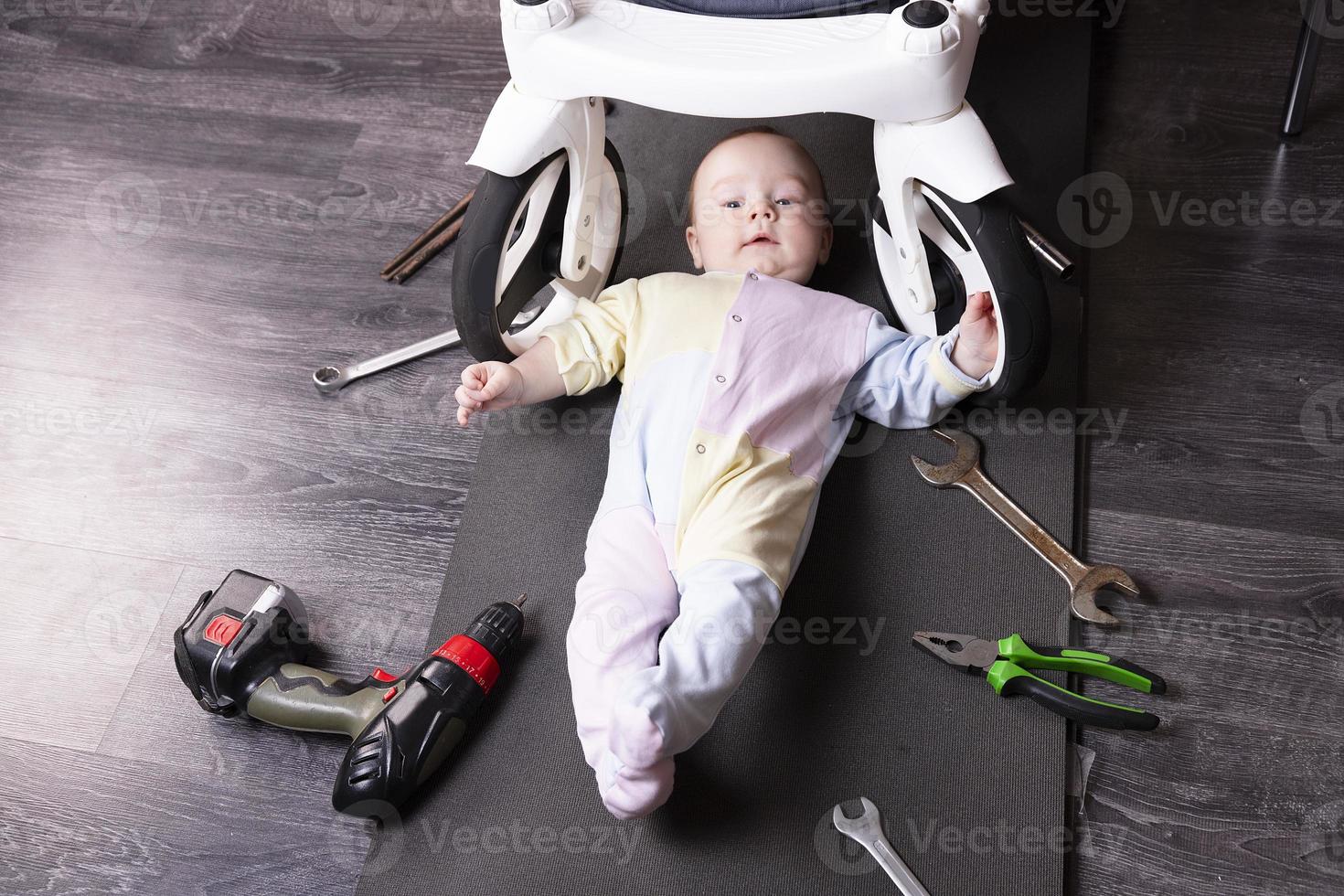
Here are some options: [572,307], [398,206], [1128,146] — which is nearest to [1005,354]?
[572,307]

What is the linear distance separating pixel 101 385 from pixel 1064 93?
1.42 meters

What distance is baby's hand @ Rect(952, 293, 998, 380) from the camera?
3.86 feet

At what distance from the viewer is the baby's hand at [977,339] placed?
3.86 ft

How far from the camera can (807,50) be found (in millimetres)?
1112

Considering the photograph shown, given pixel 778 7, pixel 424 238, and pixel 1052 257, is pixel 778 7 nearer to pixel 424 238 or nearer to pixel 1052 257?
pixel 1052 257

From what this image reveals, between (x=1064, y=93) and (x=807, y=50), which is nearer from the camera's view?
(x=807, y=50)

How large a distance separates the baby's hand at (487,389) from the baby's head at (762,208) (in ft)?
0.91

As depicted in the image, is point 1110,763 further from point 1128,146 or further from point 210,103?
point 210,103

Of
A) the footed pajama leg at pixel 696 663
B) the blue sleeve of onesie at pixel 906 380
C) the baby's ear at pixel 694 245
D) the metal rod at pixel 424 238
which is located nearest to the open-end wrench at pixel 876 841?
the footed pajama leg at pixel 696 663

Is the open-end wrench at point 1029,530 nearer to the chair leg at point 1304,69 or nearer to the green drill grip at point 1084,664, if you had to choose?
the green drill grip at point 1084,664

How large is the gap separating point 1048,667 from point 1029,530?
17 cm

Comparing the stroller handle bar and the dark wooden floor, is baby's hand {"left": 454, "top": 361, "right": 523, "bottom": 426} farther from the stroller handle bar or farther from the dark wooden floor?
the stroller handle bar

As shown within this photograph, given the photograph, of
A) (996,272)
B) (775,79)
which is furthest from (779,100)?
(996,272)

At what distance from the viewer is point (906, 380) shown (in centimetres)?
125
